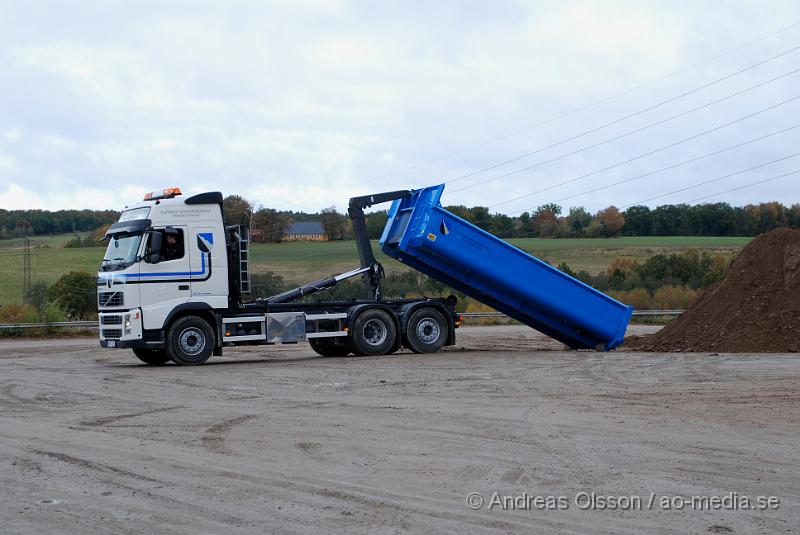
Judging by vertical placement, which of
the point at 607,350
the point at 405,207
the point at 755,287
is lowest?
the point at 607,350

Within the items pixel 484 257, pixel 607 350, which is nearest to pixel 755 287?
pixel 607 350

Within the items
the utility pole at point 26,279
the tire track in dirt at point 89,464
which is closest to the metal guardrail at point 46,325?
the utility pole at point 26,279

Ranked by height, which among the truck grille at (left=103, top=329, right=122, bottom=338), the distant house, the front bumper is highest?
the distant house

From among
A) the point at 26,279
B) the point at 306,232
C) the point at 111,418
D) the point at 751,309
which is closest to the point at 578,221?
the point at 306,232

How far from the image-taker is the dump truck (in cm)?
1828

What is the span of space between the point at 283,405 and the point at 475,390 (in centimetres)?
308

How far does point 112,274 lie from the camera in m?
18.3

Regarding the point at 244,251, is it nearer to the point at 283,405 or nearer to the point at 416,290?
the point at 283,405

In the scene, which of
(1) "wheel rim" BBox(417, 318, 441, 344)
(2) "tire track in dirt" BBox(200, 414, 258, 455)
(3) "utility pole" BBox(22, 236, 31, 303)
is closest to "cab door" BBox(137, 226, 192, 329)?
(1) "wheel rim" BBox(417, 318, 441, 344)

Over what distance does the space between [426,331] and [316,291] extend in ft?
8.67

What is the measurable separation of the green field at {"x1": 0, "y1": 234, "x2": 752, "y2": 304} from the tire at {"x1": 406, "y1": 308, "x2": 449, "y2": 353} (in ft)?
45.5

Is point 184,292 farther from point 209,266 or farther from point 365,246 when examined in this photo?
point 365,246

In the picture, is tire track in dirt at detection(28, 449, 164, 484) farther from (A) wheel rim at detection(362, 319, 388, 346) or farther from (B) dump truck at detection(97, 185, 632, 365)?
(A) wheel rim at detection(362, 319, 388, 346)

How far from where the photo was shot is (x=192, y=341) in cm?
1877
